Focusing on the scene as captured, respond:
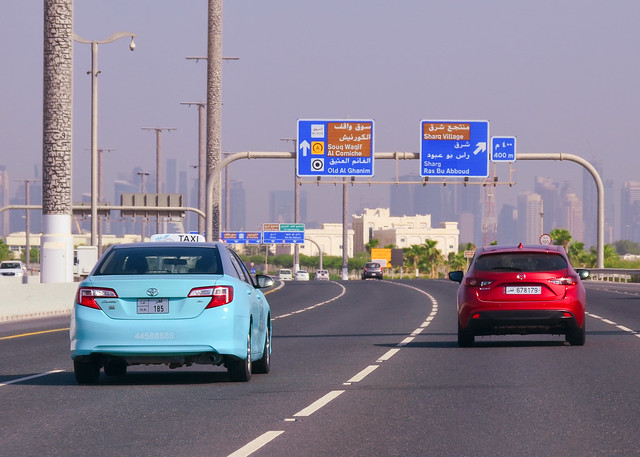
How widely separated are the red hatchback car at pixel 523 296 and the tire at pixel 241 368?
Result: 21.5 ft

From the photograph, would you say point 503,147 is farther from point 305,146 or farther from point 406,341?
point 406,341

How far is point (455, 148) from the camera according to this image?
5456 centimetres

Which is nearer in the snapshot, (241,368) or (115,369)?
(241,368)

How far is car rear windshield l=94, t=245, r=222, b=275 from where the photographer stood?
14125mm

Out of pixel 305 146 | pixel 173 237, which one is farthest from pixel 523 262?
pixel 305 146

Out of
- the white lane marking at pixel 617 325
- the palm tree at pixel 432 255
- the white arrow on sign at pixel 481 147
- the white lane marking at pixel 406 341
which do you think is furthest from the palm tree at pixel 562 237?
the white lane marking at pixel 406 341

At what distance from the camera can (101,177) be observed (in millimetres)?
106625

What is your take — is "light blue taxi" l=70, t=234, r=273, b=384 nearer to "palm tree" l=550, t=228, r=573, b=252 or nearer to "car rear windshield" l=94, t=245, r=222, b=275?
"car rear windshield" l=94, t=245, r=222, b=275

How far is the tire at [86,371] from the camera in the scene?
14.2 m

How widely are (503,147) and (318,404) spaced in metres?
44.0

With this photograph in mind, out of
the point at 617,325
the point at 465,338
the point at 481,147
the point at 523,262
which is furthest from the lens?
the point at 481,147

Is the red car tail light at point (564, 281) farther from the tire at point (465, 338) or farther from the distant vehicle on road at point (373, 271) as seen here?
the distant vehicle on road at point (373, 271)

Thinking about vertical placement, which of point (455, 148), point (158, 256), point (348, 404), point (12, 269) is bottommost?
point (12, 269)

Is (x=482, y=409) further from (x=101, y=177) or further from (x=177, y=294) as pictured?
(x=101, y=177)
